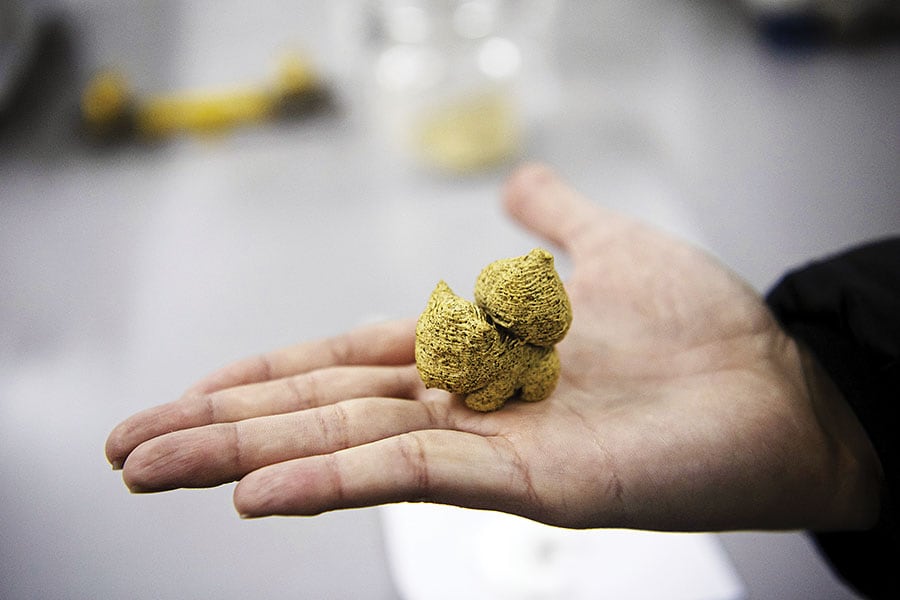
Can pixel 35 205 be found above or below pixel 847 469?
above

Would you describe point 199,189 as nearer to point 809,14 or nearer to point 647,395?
point 647,395

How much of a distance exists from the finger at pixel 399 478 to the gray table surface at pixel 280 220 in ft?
1.00

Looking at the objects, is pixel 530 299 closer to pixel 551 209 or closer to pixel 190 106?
pixel 551 209

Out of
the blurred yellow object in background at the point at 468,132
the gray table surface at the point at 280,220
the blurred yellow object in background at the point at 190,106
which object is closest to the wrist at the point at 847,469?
the gray table surface at the point at 280,220

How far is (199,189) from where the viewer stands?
1.59 meters

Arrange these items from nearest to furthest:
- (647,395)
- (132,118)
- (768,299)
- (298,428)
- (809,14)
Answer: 1. (298,428)
2. (647,395)
3. (768,299)
4. (132,118)
5. (809,14)

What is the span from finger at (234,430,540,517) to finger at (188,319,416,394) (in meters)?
0.18

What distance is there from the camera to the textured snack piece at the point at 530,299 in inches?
29.1

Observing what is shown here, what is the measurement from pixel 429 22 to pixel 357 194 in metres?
0.40

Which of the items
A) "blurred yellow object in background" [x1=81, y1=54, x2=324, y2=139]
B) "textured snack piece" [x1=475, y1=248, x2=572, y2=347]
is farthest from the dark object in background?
"textured snack piece" [x1=475, y1=248, x2=572, y2=347]

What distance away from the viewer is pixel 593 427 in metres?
0.75

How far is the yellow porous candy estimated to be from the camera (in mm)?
733

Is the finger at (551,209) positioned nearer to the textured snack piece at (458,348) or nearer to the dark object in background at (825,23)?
the textured snack piece at (458,348)

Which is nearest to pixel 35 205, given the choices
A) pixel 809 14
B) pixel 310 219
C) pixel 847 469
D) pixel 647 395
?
pixel 310 219
